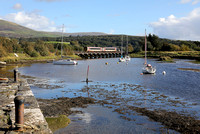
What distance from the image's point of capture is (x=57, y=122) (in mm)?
13539

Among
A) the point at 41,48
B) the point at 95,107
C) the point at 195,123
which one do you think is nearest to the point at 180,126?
the point at 195,123

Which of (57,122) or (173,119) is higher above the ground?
(57,122)

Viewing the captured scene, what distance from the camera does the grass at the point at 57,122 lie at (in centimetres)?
1301

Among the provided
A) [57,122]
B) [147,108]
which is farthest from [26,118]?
[147,108]

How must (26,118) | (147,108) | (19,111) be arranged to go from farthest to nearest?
(147,108) → (26,118) → (19,111)

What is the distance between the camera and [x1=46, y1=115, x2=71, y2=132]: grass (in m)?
13.0

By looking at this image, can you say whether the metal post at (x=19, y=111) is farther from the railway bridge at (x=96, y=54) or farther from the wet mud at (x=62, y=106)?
the railway bridge at (x=96, y=54)

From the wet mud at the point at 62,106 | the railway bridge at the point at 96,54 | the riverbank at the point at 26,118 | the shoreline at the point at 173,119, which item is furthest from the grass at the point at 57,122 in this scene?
the railway bridge at the point at 96,54

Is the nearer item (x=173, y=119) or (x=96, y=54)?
(x=173, y=119)

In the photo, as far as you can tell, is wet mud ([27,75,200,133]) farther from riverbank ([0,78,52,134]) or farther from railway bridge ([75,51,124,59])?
railway bridge ([75,51,124,59])

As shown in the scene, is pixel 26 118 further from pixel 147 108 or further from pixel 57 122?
pixel 147 108

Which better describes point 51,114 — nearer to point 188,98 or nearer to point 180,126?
point 180,126

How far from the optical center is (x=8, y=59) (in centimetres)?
7388

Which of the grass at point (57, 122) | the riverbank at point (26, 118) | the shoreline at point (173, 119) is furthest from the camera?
the shoreline at point (173, 119)
